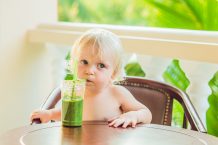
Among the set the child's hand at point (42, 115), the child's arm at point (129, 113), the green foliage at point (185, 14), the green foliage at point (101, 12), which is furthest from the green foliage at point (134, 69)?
the green foliage at point (101, 12)

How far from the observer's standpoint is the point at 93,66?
1.87m

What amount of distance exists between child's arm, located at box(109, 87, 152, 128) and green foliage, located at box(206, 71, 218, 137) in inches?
15.9

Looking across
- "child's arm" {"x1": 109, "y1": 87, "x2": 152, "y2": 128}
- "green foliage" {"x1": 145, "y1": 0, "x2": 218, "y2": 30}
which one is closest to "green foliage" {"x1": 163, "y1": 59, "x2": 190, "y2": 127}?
"green foliage" {"x1": 145, "y1": 0, "x2": 218, "y2": 30}

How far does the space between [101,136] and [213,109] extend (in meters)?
0.75

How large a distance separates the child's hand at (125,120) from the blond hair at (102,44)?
174mm

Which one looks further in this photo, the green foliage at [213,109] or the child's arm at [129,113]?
the green foliage at [213,109]

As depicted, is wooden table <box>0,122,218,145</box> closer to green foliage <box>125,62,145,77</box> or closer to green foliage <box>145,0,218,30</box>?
green foliage <box>125,62,145,77</box>

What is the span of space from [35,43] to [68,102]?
1.25 meters

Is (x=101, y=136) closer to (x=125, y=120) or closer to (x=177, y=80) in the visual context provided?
(x=125, y=120)

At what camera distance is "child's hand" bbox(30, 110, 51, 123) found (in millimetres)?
1983

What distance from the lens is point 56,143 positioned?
1.60 metres

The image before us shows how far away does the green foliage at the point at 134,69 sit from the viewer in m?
2.57

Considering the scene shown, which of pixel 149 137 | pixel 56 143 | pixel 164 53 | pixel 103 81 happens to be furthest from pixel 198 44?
pixel 56 143

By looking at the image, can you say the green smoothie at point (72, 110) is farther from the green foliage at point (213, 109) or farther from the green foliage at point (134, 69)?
the green foliage at point (134, 69)
